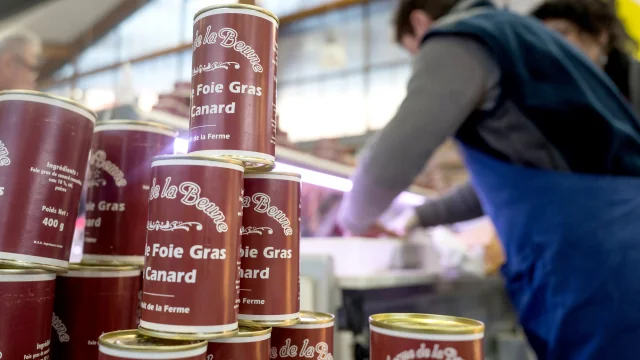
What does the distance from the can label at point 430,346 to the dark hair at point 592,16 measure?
1.69 meters

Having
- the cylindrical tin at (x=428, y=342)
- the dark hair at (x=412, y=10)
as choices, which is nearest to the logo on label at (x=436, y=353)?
the cylindrical tin at (x=428, y=342)

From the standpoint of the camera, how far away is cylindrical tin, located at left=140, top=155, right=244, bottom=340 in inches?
28.6

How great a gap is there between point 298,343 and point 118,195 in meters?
0.44

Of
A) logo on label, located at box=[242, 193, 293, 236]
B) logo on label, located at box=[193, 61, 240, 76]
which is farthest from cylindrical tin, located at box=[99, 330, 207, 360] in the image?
logo on label, located at box=[193, 61, 240, 76]

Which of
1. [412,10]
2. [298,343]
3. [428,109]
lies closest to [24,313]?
[298,343]

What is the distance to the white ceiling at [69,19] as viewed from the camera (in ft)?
24.5

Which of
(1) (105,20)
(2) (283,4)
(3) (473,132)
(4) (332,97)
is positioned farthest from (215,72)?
(1) (105,20)

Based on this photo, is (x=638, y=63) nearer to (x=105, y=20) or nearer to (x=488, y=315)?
(x=488, y=315)

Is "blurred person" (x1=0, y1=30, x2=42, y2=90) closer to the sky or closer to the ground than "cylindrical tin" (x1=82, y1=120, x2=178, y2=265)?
closer to the sky

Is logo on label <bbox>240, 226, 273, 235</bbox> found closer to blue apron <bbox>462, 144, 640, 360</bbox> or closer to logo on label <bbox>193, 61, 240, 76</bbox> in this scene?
logo on label <bbox>193, 61, 240, 76</bbox>

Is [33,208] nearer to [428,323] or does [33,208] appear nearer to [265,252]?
[265,252]

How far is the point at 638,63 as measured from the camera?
2.01 metres

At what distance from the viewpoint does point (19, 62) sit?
2.54 m

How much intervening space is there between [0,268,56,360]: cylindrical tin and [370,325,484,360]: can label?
53cm
